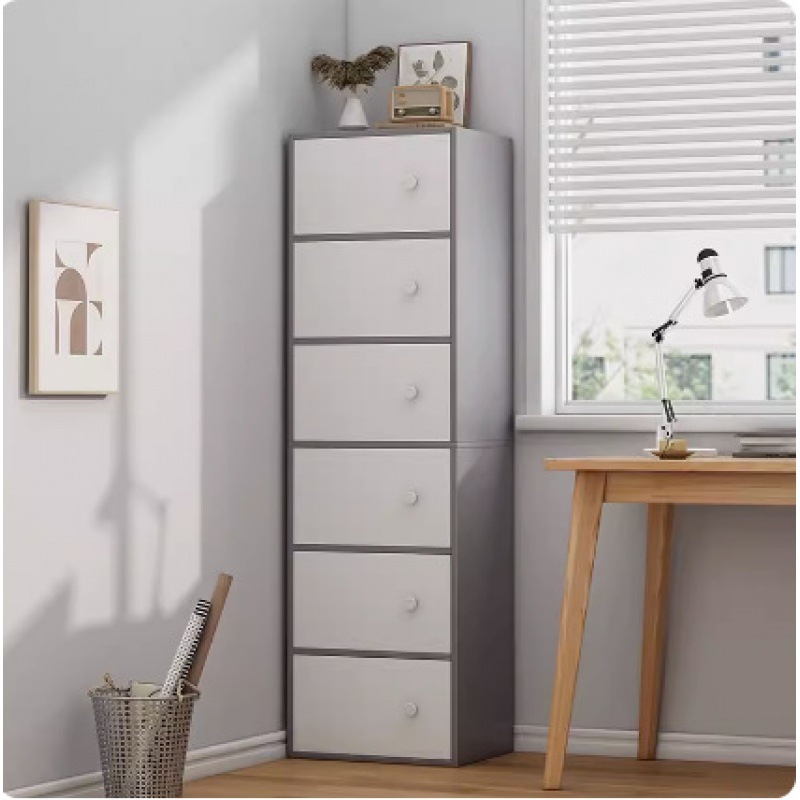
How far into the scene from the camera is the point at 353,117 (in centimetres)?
445

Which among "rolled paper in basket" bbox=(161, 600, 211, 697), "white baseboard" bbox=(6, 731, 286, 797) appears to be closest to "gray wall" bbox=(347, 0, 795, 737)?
"white baseboard" bbox=(6, 731, 286, 797)

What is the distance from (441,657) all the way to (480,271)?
0.94 metres

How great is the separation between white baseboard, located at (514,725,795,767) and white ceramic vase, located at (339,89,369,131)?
1571 mm

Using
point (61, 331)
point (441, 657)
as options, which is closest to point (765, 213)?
point (441, 657)

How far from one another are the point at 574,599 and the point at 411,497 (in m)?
0.52

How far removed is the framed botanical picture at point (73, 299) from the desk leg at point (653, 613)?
1.36 meters

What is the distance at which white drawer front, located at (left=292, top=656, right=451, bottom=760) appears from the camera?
4199mm

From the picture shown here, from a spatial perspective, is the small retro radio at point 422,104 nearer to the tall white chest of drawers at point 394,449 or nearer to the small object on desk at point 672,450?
the tall white chest of drawers at point 394,449

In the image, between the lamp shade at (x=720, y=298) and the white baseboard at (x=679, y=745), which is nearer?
the lamp shade at (x=720, y=298)

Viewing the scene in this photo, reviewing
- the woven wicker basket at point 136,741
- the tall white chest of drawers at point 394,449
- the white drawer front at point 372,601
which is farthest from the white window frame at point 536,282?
the woven wicker basket at point 136,741

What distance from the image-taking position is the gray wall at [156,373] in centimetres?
353

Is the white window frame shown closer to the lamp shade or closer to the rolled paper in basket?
the lamp shade

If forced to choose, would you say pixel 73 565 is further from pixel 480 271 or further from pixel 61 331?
pixel 480 271

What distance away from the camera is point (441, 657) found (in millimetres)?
4191
